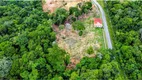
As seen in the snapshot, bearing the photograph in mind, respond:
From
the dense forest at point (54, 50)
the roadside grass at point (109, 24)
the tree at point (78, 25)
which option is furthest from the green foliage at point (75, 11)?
the roadside grass at point (109, 24)

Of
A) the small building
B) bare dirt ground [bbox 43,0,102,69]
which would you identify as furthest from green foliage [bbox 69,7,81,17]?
the small building

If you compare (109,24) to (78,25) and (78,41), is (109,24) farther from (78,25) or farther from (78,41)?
(78,41)

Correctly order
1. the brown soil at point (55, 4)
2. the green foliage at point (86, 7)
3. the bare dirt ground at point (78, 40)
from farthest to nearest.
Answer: the brown soil at point (55, 4) → the green foliage at point (86, 7) → the bare dirt ground at point (78, 40)

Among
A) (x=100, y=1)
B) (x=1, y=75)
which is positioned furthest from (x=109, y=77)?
(x=100, y=1)

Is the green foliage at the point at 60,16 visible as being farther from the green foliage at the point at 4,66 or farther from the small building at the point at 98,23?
the green foliage at the point at 4,66

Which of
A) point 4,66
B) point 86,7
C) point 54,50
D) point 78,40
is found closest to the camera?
point 4,66

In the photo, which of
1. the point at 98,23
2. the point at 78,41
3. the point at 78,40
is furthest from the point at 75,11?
the point at 78,41

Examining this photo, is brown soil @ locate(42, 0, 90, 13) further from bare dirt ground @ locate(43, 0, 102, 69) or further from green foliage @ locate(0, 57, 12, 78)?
green foliage @ locate(0, 57, 12, 78)

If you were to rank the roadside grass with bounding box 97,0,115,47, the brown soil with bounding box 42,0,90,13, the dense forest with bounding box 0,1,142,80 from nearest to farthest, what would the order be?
the dense forest with bounding box 0,1,142,80
the roadside grass with bounding box 97,0,115,47
the brown soil with bounding box 42,0,90,13

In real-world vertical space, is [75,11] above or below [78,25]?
above

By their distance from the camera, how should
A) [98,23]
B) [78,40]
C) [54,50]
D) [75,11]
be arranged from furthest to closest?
1. [75,11]
2. [98,23]
3. [78,40]
4. [54,50]
